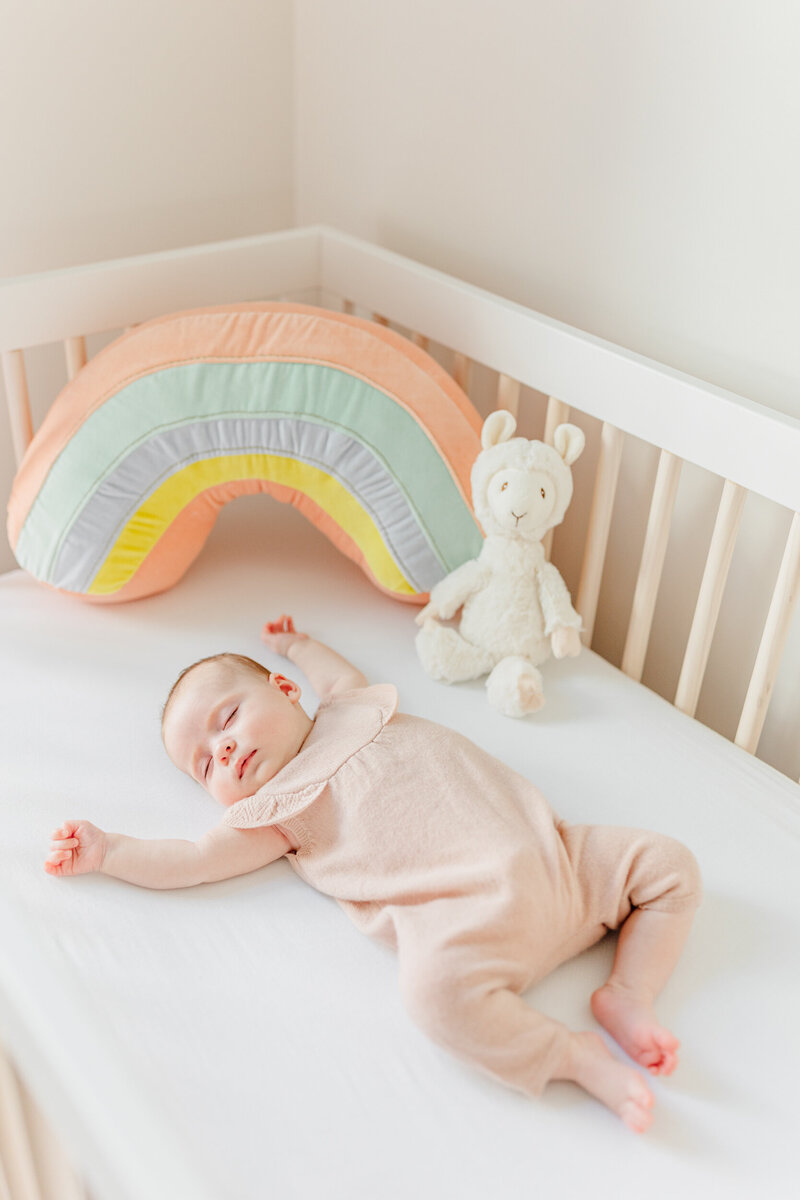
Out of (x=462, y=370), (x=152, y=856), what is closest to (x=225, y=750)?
(x=152, y=856)

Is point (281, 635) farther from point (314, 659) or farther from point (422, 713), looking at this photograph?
point (422, 713)

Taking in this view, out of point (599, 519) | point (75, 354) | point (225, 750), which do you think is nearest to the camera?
point (225, 750)

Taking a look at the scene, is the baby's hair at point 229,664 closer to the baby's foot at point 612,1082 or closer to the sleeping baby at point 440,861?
the sleeping baby at point 440,861

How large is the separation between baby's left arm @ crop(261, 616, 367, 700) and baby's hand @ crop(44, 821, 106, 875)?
0.32m

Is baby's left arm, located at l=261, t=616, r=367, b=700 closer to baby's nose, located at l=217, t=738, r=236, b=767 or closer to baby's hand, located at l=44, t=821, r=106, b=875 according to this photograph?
baby's nose, located at l=217, t=738, r=236, b=767

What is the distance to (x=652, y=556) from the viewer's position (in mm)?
1232

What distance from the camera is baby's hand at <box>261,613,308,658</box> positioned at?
4.24 feet

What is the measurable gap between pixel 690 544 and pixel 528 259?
441mm

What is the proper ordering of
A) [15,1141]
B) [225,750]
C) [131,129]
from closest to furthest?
[15,1141] < [225,750] < [131,129]

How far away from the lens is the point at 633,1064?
841mm

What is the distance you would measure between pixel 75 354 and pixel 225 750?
0.66m

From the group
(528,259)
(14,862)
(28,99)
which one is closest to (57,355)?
(28,99)

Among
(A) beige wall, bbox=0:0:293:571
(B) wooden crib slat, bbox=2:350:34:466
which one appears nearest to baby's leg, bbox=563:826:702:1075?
(B) wooden crib slat, bbox=2:350:34:466

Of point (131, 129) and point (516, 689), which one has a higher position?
point (131, 129)
